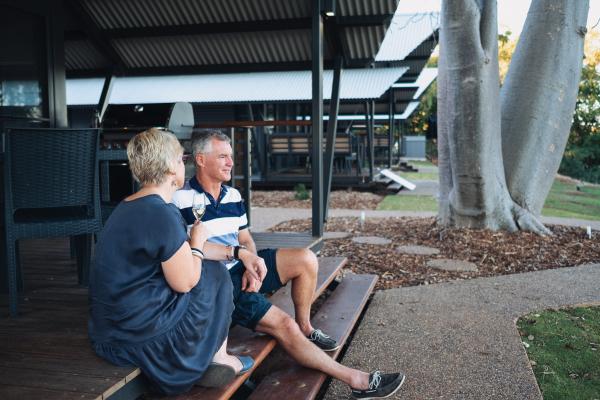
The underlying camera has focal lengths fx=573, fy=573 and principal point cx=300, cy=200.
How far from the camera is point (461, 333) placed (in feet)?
13.6

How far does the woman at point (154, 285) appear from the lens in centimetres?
218

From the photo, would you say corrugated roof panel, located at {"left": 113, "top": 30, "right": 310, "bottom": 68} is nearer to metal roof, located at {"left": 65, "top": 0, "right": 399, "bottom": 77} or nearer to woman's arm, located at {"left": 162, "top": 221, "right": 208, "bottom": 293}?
metal roof, located at {"left": 65, "top": 0, "right": 399, "bottom": 77}

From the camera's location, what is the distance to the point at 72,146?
140 inches

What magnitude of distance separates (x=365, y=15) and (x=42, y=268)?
174 inches

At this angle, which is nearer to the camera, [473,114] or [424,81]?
[473,114]

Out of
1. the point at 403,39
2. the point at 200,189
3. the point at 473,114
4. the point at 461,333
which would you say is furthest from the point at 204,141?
the point at 403,39

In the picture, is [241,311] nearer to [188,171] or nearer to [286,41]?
[188,171]

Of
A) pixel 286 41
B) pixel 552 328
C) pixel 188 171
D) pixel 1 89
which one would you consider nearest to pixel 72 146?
pixel 188 171

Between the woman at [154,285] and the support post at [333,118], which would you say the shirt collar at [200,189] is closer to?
the woman at [154,285]

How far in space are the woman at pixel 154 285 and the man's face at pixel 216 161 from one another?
0.70 metres

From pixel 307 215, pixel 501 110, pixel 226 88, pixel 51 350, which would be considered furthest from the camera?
pixel 226 88

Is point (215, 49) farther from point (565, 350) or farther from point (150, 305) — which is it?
point (150, 305)

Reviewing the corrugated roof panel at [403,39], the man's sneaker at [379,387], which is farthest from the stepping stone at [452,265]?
the corrugated roof panel at [403,39]

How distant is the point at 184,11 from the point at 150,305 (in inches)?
214
